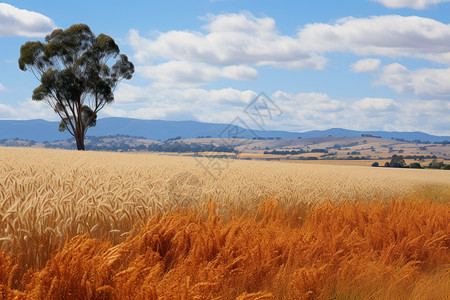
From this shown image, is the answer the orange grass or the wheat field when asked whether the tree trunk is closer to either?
the wheat field

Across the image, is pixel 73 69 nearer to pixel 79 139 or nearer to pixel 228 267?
pixel 79 139

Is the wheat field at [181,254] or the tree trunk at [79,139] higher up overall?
the tree trunk at [79,139]

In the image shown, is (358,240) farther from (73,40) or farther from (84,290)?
(73,40)

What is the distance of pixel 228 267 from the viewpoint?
378 centimetres

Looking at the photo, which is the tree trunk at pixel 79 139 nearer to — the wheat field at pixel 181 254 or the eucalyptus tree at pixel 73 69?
the eucalyptus tree at pixel 73 69

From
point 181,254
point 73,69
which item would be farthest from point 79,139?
point 181,254

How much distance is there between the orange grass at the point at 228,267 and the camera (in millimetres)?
3045

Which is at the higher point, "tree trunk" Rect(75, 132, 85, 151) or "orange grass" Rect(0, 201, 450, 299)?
"tree trunk" Rect(75, 132, 85, 151)

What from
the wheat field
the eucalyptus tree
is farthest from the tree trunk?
the wheat field

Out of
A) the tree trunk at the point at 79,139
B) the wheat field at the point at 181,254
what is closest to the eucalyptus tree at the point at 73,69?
the tree trunk at the point at 79,139

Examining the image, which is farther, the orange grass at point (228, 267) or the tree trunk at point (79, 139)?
the tree trunk at point (79, 139)

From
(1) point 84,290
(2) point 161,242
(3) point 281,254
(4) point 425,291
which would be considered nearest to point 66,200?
(2) point 161,242

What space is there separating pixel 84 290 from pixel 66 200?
1531mm

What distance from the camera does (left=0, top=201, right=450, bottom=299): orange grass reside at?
9.99 feet
